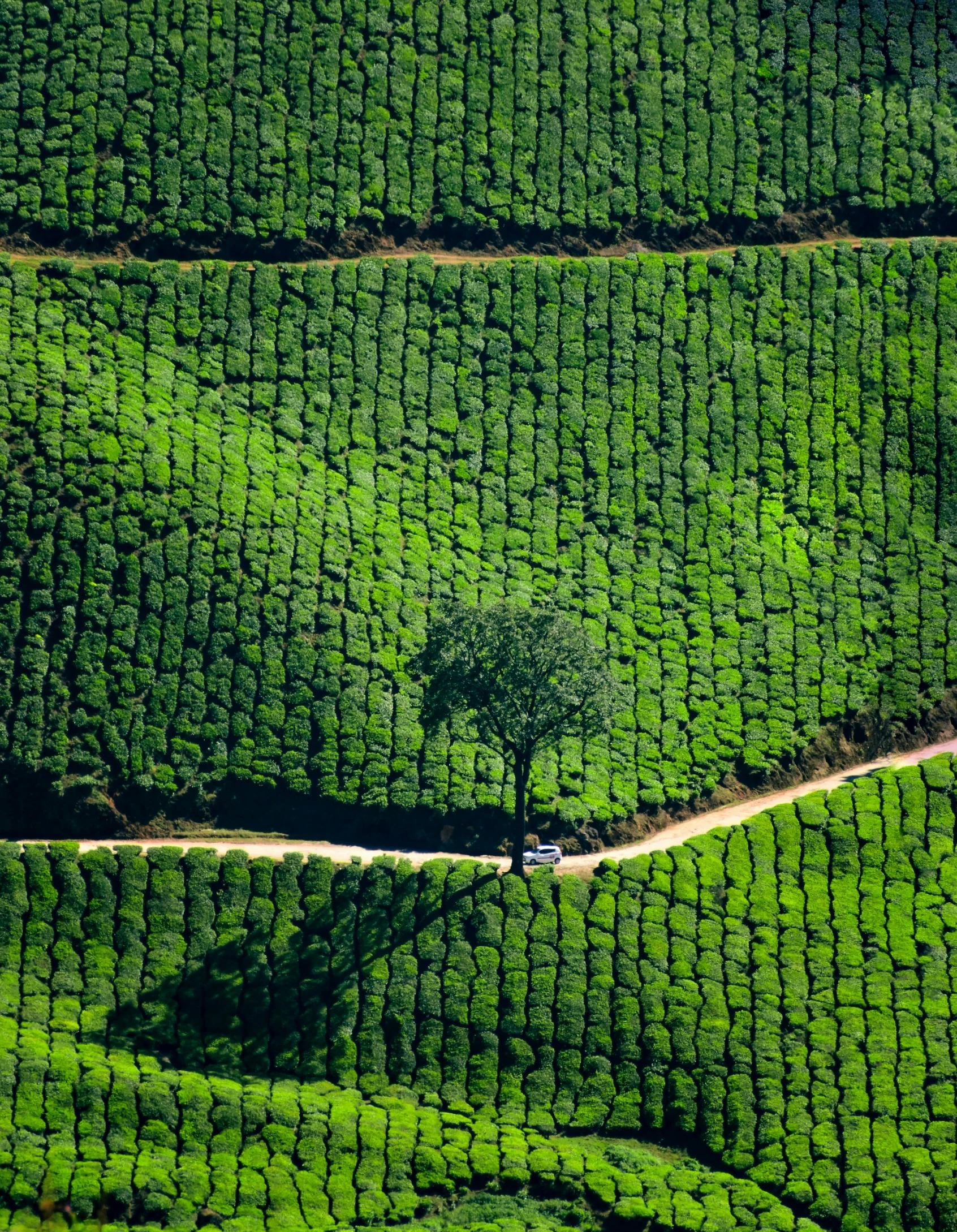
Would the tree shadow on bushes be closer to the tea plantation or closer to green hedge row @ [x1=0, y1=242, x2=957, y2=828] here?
the tea plantation

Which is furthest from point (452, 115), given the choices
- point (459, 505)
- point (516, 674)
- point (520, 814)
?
point (520, 814)

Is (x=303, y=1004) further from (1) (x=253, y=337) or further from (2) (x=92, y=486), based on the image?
(1) (x=253, y=337)

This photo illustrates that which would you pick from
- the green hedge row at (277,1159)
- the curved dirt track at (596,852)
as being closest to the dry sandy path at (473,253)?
the curved dirt track at (596,852)

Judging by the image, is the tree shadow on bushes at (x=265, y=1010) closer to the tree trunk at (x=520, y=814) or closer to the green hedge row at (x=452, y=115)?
the tree trunk at (x=520, y=814)

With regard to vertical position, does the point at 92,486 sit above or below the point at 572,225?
below

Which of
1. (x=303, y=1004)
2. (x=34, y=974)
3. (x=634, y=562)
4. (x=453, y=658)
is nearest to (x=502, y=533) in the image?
(x=634, y=562)

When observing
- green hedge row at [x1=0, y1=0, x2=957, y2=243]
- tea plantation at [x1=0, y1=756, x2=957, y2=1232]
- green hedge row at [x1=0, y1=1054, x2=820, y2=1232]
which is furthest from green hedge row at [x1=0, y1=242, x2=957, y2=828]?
green hedge row at [x1=0, y1=1054, x2=820, y2=1232]
